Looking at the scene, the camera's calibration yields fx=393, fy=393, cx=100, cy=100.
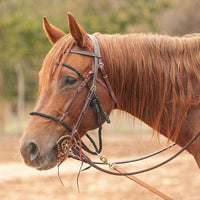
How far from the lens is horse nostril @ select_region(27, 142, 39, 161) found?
2955mm

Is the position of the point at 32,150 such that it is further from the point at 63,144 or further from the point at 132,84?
the point at 132,84

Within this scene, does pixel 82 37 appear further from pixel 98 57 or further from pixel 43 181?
pixel 43 181

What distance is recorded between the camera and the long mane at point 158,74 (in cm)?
317

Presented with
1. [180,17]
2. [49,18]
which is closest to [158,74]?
[49,18]

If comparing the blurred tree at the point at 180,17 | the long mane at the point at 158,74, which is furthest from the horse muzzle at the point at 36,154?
the blurred tree at the point at 180,17

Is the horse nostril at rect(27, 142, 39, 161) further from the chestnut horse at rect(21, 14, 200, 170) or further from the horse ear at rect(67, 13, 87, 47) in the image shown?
the horse ear at rect(67, 13, 87, 47)

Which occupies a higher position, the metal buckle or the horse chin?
the metal buckle

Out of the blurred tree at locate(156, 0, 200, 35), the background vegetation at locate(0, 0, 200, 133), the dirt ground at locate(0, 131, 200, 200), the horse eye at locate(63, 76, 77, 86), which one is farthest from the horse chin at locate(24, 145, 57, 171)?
the blurred tree at locate(156, 0, 200, 35)

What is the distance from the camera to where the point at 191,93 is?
314cm

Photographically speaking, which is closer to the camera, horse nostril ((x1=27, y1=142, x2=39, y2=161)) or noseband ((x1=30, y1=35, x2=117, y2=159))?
horse nostril ((x1=27, y1=142, x2=39, y2=161))

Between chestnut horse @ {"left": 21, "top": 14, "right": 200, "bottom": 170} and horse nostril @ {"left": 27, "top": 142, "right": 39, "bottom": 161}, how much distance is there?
0.05 m

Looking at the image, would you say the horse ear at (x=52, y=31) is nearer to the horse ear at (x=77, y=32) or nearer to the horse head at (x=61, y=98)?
the horse head at (x=61, y=98)

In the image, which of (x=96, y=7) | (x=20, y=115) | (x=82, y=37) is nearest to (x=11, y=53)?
(x=20, y=115)

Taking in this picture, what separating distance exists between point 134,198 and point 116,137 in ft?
39.2
